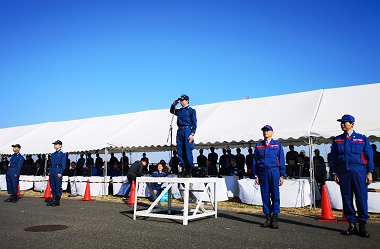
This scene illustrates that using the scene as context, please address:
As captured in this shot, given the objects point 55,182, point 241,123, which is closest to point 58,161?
point 55,182

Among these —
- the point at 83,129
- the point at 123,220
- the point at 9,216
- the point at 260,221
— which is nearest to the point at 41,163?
the point at 83,129

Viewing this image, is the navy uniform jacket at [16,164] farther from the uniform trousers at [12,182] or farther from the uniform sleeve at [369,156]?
the uniform sleeve at [369,156]

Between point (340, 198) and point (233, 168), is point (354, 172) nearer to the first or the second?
point (340, 198)

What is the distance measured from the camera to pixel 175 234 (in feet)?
18.5

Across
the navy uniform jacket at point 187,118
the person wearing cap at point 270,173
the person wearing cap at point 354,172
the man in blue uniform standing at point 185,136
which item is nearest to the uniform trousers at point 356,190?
the person wearing cap at point 354,172

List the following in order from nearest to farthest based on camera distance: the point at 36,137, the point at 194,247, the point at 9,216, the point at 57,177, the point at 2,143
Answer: the point at 194,247 < the point at 9,216 < the point at 57,177 < the point at 36,137 < the point at 2,143

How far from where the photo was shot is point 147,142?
1342 cm

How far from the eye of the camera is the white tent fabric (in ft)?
34.1

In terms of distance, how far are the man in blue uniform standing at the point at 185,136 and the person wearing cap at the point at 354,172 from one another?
124 inches

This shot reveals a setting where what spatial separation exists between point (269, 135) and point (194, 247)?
3018 millimetres

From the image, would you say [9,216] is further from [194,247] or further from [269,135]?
[269,135]

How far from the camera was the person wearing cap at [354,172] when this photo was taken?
5742mm

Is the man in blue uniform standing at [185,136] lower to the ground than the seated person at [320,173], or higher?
higher

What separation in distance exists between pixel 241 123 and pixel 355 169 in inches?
270
